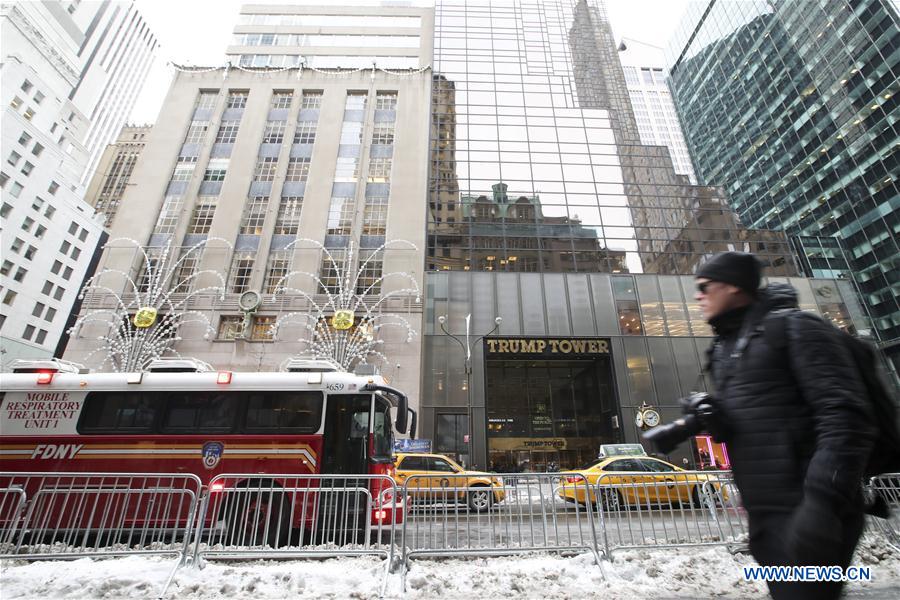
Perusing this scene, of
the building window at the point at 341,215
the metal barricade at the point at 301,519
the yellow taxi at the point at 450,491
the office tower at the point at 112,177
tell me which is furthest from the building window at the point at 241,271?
the office tower at the point at 112,177

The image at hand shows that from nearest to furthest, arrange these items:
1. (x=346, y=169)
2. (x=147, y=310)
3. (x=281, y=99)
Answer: (x=147, y=310) < (x=346, y=169) < (x=281, y=99)

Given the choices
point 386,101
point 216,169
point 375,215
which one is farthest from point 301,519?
point 386,101

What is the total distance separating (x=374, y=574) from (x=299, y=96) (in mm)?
37211

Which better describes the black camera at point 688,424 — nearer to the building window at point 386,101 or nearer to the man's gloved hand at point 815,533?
the man's gloved hand at point 815,533

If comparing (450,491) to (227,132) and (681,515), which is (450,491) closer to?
(681,515)

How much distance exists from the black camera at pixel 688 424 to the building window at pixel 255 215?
30.6 metres

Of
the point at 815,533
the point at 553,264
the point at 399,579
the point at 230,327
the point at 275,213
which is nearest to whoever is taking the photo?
the point at 815,533

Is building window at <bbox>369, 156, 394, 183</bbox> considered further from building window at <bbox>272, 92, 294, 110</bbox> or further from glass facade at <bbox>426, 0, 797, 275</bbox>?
building window at <bbox>272, 92, 294, 110</bbox>

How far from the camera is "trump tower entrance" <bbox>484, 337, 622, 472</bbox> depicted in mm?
25266

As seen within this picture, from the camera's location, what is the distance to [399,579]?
4.91 meters

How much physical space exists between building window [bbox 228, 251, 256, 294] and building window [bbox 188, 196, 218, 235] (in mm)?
3375

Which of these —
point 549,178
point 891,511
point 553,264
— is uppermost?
point 549,178

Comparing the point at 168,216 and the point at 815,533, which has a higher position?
the point at 168,216

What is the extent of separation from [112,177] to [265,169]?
83.7 metres
